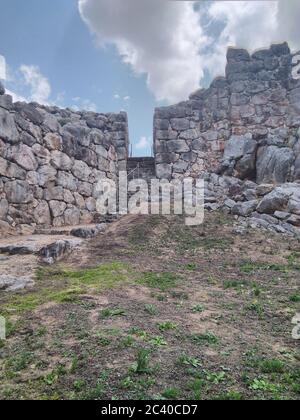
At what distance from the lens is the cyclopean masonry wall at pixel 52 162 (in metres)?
8.41

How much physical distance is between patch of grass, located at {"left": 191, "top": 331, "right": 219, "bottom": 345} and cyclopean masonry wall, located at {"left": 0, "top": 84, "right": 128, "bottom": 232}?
569 cm

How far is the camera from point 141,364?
3.11m

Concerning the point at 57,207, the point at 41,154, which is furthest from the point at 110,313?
the point at 41,154

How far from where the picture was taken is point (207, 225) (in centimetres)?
905

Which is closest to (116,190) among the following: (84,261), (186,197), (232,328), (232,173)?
(186,197)

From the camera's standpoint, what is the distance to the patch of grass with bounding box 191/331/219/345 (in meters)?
3.78

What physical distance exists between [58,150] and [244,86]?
7724mm

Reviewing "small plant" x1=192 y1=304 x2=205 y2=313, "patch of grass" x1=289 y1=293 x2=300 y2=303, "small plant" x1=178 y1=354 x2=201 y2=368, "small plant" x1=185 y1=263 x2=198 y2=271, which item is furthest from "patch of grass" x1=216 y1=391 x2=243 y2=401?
"small plant" x1=185 y1=263 x2=198 y2=271

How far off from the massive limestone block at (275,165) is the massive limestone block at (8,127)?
7.23m

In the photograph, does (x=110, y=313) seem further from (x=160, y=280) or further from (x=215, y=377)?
(x=160, y=280)

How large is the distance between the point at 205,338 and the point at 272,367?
2.60 ft

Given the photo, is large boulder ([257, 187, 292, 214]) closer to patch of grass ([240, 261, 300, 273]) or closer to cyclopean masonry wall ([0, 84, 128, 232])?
patch of grass ([240, 261, 300, 273])

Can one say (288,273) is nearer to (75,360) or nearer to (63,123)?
(75,360)

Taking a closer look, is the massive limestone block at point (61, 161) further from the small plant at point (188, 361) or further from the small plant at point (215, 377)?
A: the small plant at point (215, 377)
